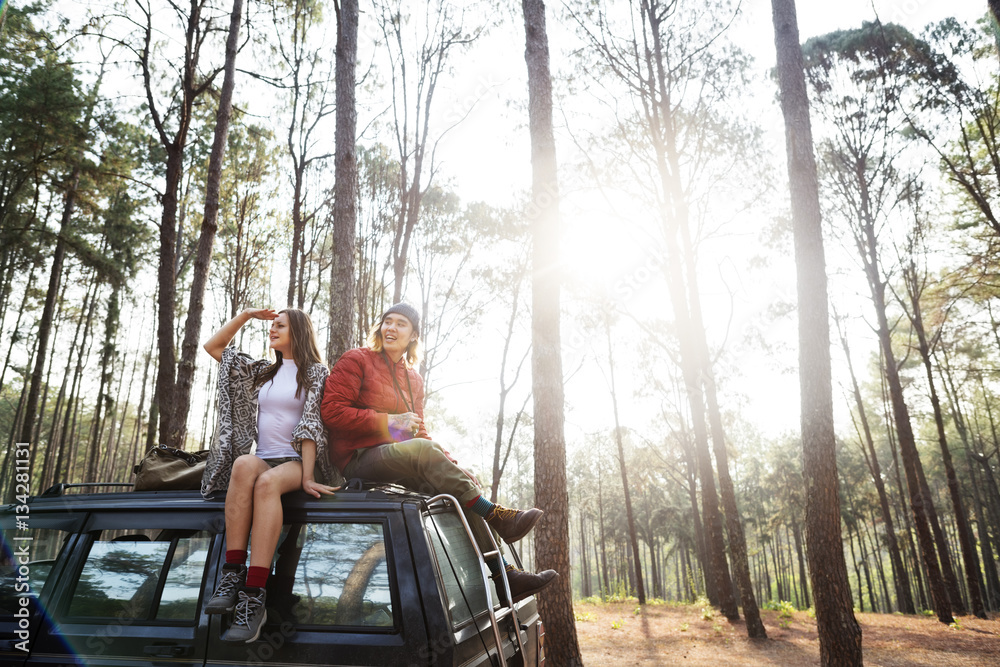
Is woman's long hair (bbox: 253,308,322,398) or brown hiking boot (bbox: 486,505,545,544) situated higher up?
woman's long hair (bbox: 253,308,322,398)

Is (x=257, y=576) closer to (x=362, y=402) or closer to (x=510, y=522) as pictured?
(x=362, y=402)

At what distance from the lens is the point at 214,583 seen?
7.20 feet

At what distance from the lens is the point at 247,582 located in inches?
82.8

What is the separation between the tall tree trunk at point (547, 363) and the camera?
18.6 feet

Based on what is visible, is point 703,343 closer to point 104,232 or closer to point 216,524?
point 216,524

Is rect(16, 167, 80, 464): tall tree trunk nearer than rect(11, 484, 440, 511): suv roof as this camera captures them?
No

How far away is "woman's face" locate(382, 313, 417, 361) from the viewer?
3.57 meters

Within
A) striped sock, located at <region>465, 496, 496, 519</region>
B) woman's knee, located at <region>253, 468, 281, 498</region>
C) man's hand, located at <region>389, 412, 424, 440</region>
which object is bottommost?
striped sock, located at <region>465, 496, 496, 519</region>

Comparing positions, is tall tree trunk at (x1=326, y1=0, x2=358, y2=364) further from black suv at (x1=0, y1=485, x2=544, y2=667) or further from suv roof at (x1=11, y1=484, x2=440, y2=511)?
black suv at (x1=0, y1=485, x2=544, y2=667)

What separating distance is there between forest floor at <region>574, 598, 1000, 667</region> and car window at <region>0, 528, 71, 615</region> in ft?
26.5

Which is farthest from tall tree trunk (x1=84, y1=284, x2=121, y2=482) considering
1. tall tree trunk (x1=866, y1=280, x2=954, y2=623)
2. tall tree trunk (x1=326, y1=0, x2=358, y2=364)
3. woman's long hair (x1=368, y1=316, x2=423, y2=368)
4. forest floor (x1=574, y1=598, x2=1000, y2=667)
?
tall tree trunk (x1=866, y1=280, x2=954, y2=623)

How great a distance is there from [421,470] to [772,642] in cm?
979

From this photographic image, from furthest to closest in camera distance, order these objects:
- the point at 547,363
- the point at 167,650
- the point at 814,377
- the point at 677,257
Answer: the point at 677,257 < the point at 814,377 < the point at 547,363 < the point at 167,650

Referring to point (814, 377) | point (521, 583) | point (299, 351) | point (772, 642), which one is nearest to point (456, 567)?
point (521, 583)
